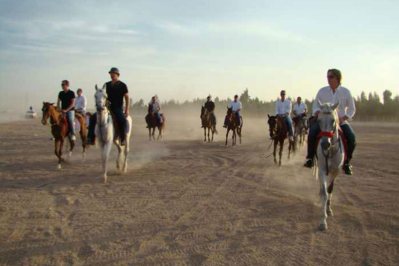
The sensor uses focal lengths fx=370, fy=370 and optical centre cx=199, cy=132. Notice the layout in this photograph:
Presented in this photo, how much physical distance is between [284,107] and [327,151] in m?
8.96

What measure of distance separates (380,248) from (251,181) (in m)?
5.54

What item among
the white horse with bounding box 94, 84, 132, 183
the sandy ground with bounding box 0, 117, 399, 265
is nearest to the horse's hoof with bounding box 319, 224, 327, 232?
the sandy ground with bounding box 0, 117, 399, 265

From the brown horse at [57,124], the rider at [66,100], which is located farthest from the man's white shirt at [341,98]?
the rider at [66,100]

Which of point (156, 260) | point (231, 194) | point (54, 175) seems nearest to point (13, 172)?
point (54, 175)

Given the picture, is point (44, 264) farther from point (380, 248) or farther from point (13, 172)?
point (13, 172)

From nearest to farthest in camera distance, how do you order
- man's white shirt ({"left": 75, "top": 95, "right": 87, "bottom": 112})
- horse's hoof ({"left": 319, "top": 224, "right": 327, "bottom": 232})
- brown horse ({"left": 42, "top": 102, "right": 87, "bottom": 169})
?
1. horse's hoof ({"left": 319, "top": 224, "right": 327, "bottom": 232})
2. brown horse ({"left": 42, "top": 102, "right": 87, "bottom": 169})
3. man's white shirt ({"left": 75, "top": 95, "right": 87, "bottom": 112})

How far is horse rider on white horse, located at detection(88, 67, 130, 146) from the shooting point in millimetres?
11509

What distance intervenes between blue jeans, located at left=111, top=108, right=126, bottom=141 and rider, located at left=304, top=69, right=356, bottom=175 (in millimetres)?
6247

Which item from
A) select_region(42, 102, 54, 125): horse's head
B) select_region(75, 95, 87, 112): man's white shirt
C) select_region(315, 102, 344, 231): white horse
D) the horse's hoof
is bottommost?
the horse's hoof

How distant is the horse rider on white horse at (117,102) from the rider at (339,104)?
20.2 ft

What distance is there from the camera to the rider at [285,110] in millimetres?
15859

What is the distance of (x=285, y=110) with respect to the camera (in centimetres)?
1611

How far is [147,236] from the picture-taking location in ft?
20.7

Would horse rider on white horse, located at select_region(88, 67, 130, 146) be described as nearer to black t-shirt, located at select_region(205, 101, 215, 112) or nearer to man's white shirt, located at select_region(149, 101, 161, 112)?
black t-shirt, located at select_region(205, 101, 215, 112)
